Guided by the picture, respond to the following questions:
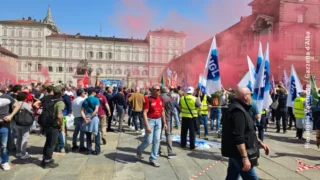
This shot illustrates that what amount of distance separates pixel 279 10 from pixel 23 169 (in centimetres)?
2692

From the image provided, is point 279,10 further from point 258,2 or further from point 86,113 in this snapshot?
point 86,113

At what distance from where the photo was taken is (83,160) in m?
6.59

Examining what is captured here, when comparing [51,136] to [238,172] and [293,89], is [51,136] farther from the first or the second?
[293,89]

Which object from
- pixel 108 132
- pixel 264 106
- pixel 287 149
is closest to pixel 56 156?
pixel 108 132

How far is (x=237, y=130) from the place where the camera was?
3311 millimetres

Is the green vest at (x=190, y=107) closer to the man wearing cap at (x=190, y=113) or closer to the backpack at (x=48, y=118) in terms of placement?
the man wearing cap at (x=190, y=113)

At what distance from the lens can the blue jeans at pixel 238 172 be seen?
3.46m

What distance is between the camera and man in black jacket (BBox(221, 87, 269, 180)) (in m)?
3.30

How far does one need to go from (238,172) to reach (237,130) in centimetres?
75

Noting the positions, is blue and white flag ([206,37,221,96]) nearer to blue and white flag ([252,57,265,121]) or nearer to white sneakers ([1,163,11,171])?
blue and white flag ([252,57,265,121])

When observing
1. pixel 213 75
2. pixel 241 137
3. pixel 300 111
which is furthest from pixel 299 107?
pixel 241 137

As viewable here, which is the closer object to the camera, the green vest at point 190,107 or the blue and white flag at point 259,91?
the blue and white flag at point 259,91

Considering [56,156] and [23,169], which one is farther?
[56,156]

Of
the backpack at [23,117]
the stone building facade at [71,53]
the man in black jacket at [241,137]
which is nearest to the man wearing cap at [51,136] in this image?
the backpack at [23,117]
